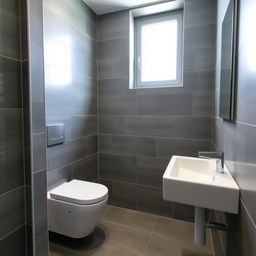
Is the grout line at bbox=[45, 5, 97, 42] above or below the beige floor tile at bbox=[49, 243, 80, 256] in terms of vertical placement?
above

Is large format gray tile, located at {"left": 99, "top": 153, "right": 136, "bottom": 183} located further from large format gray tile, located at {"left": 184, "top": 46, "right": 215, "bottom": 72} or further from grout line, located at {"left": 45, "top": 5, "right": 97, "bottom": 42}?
grout line, located at {"left": 45, "top": 5, "right": 97, "bottom": 42}

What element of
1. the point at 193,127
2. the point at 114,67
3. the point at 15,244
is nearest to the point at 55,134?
the point at 15,244

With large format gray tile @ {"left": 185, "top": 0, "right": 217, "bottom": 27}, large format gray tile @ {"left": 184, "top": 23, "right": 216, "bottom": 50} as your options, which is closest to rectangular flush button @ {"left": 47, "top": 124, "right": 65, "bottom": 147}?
large format gray tile @ {"left": 184, "top": 23, "right": 216, "bottom": 50}

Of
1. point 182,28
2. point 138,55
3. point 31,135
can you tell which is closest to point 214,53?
point 182,28

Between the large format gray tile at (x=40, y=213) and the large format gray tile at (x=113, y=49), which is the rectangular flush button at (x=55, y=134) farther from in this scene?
the large format gray tile at (x=113, y=49)

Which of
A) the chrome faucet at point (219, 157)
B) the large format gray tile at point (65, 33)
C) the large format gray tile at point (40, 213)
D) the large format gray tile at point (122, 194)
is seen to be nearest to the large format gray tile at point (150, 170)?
the large format gray tile at point (122, 194)

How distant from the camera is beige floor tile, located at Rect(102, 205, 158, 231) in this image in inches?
78.4

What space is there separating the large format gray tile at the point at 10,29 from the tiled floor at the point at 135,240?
1.64 metres

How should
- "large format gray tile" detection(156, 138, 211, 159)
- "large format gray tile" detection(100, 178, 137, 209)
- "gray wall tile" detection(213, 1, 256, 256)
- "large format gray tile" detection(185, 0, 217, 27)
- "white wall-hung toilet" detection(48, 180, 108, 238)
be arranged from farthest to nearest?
"large format gray tile" detection(100, 178, 137, 209), "large format gray tile" detection(156, 138, 211, 159), "large format gray tile" detection(185, 0, 217, 27), "white wall-hung toilet" detection(48, 180, 108, 238), "gray wall tile" detection(213, 1, 256, 256)

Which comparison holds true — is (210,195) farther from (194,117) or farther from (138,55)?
(138,55)

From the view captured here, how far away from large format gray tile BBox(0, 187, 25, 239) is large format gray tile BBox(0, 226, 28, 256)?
0.04 meters

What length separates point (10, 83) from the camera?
103 centimetres

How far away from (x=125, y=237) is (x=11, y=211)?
115cm

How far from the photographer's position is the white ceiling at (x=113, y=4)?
2018 millimetres
